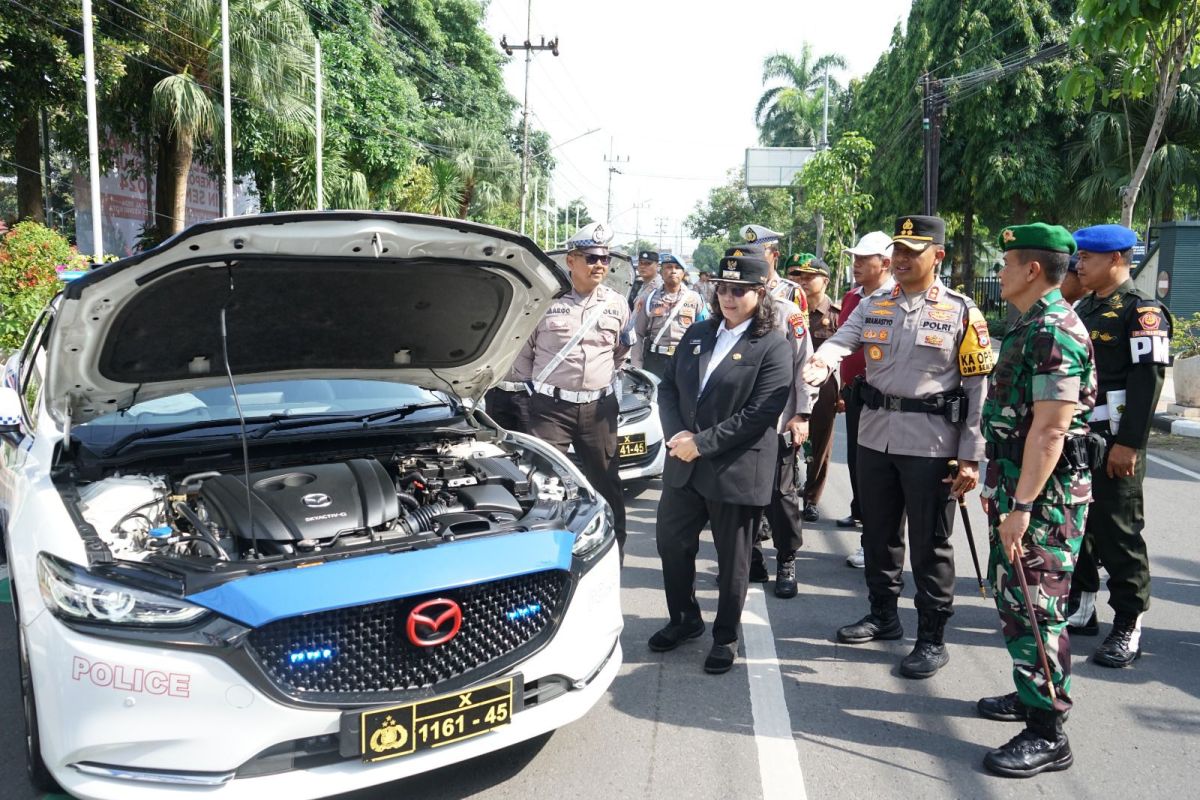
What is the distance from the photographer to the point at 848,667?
13.4ft

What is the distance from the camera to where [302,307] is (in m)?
3.49

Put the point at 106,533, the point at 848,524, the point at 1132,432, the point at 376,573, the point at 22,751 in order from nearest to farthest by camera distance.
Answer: the point at 376,573
the point at 106,533
the point at 22,751
the point at 1132,432
the point at 848,524

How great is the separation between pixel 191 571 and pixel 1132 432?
12.3ft

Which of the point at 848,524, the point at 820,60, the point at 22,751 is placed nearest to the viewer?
the point at 22,751

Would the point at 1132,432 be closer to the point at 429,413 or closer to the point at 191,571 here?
the point at 429,413

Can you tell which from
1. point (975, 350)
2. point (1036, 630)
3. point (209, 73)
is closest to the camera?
point (1036, 630)

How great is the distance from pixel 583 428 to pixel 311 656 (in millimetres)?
2572

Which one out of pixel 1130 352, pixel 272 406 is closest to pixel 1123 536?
pixel 1130 352

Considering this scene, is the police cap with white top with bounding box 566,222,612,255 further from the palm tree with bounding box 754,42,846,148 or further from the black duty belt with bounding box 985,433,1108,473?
the palm tree with bounding box 754,42,846,148

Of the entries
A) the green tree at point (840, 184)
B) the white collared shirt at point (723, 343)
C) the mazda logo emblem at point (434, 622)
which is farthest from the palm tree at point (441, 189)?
the mazda logo emblem at point (434, 622)

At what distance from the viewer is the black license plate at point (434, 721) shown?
2559 mm

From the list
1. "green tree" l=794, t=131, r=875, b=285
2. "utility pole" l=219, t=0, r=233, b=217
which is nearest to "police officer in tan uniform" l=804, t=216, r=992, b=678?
"utility pole" l=219, t=0, r=233, b=217

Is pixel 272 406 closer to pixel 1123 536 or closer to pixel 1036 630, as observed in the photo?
pixel 1036 630

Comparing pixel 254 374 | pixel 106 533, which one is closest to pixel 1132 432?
pixel 254 374
